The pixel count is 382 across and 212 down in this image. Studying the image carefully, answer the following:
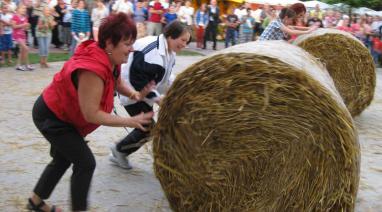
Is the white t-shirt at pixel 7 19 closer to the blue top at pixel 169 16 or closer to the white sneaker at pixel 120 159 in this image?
the blue top at pixel 169 16

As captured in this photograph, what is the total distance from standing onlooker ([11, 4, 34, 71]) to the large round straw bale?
6.83m

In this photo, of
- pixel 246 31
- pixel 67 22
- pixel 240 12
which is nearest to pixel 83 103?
pixel 67 22

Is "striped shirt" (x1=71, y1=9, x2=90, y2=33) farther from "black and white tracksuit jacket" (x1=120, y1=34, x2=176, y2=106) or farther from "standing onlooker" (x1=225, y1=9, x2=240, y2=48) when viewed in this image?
"black and white tracksuit jacket" (x1=120, y1=34, x2=176, y2=106)

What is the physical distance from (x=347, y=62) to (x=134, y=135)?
4556 millimetres

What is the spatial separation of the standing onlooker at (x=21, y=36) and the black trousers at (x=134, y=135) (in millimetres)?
7468

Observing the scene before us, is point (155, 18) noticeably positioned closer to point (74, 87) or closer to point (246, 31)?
point (246, 31)

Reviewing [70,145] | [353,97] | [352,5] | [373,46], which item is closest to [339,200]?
[70,145]

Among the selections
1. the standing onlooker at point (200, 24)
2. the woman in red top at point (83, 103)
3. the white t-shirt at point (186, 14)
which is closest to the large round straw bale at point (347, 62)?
the woman in red top at point (83, 103)

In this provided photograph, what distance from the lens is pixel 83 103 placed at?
3.52 metres

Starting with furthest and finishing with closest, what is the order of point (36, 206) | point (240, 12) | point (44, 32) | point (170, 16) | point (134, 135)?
point (240, 12)
point (170, 16)
point (44, 32)
point (134, 135)
point (36, 206)

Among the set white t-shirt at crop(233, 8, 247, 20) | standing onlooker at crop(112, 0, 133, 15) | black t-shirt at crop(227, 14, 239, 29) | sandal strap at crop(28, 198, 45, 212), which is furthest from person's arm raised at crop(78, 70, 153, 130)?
white t-shirt at crop(233, 8, 247, 20)

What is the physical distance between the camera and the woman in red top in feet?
11.6

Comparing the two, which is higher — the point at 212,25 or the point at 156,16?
the point at 156,16

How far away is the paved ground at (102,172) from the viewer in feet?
15.2
